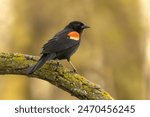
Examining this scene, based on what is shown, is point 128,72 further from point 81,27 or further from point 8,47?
point 81,27

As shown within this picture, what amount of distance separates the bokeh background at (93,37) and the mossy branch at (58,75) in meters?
8.31

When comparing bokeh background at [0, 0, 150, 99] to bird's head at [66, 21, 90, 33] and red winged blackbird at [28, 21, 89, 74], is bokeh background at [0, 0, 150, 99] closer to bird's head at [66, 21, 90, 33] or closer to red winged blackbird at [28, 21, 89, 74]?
bird's head at [66, 21, 90, 33]

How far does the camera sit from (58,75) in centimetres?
753

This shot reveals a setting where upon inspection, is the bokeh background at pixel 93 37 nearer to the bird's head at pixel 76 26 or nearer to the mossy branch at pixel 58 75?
the bird's head at pixel 76 26

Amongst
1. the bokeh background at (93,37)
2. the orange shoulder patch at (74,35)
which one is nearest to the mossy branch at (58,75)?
the orange shoulder patch at (74,35)

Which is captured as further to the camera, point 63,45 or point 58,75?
point 63,45

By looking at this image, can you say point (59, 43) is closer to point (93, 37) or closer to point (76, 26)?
point (76, 26)

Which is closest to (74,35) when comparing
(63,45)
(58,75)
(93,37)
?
(63,45)

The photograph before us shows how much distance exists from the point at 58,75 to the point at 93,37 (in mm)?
9140

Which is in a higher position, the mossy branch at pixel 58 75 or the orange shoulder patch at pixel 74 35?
the orange shoulder patch at pixel 74 35

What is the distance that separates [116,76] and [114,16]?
1.53m

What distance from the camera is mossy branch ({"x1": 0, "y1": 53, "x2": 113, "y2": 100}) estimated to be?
736 cm

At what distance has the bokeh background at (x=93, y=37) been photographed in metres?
16.2

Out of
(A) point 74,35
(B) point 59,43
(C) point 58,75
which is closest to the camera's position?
(C) point 58,75
